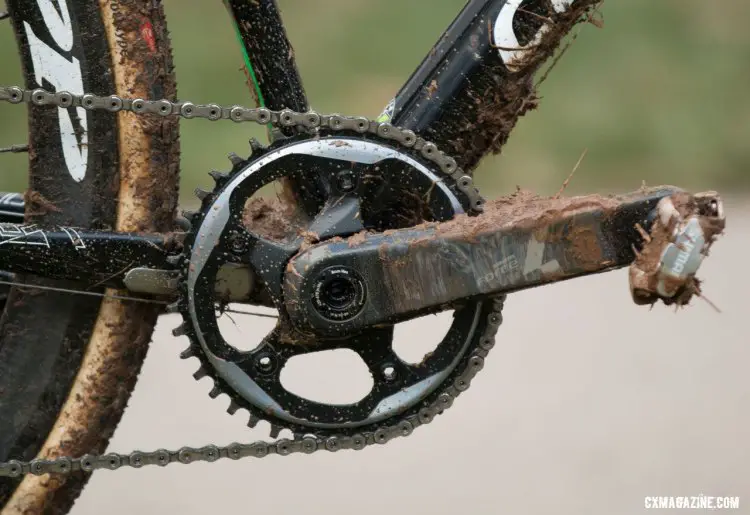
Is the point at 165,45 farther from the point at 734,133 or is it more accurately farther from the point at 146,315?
the point at 734,133

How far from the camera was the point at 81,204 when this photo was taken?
6.19 ft

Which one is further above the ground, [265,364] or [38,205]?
[38,205]

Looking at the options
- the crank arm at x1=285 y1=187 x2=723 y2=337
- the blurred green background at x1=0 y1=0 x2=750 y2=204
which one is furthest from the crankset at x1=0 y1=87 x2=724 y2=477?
the blurred green background at x1=0 y1=0 x2=750 y2=204

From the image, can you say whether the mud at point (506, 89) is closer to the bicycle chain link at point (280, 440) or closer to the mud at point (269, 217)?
the bicycle chain link at point (280, 440)

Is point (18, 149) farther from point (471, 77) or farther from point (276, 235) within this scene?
point (471, 77)

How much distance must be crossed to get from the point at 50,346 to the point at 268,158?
0.45 metres

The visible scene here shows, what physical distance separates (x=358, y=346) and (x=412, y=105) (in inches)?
14.5

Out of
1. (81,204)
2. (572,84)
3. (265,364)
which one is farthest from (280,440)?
(572,84)

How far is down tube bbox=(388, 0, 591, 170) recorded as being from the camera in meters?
1.89

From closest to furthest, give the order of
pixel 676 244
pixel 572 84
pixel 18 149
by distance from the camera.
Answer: pixel 676 244, pixel 18 149, pixel 572 84

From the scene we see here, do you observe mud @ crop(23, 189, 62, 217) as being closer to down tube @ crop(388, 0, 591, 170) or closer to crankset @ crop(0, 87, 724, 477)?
crankset @ crop(0, 87, 724, 477)

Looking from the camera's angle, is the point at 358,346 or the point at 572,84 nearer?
the point at 358,346

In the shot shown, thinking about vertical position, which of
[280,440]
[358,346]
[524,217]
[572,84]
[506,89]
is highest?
[572,84]

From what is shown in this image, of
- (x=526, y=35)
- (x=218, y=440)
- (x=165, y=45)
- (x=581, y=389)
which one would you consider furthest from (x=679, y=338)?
(x=165, y=45)
